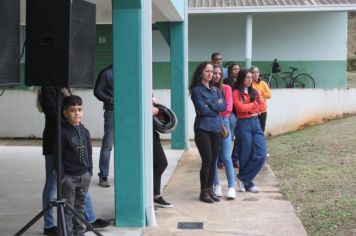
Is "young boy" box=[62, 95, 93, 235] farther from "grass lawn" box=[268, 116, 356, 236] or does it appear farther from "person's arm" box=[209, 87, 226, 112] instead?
"grass lawn" box=[268, 116, 356, 236]

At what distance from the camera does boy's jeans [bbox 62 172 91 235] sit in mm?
5051

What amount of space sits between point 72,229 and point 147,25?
224cm

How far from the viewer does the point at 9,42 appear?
4.23m

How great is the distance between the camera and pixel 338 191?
24.5 feet

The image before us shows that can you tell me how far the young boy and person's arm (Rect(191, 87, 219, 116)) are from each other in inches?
80.5

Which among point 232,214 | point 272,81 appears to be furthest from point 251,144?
point 272,81

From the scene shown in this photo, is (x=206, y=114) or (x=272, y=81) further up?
(x=272, y=81)

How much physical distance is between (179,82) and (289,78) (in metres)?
5.19

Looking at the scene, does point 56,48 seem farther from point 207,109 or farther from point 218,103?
point 218,103

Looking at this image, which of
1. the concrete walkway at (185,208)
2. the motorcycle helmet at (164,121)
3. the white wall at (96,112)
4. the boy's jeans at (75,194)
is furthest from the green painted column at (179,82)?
the boy's jeans at (75,194)

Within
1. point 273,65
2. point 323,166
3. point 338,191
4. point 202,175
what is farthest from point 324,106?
point 202,175

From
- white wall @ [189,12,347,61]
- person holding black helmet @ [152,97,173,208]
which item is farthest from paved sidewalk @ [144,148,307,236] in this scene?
white wall @ [189,12,347,61]

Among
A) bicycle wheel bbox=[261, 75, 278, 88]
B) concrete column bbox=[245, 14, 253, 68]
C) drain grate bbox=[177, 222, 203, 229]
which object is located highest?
concrete column bbox=[245, 14, 253, 68]

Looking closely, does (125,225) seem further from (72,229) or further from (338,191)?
(338,191)
